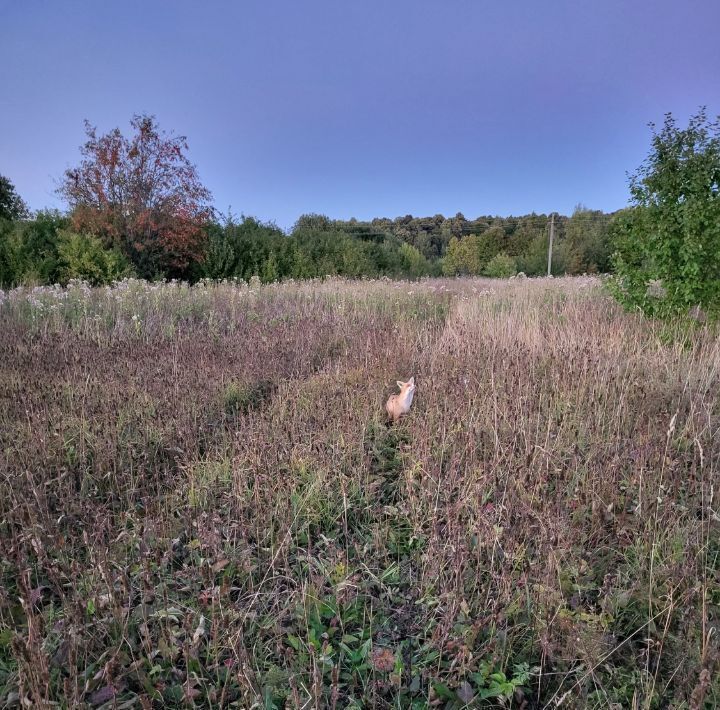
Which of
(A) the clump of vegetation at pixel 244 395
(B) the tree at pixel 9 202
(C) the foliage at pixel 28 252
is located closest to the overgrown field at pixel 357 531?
→ (A) the clump of vegetation at pixel 244 395

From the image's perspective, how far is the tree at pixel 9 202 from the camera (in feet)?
51.3

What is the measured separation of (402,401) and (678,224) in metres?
4.24

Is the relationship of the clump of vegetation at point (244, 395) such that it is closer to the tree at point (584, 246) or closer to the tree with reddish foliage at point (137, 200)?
the tree with reddish foliage at point (137, 200)

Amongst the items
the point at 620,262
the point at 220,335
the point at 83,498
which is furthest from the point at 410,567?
the point at 620,262

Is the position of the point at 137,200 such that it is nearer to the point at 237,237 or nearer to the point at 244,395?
the point at 237,237

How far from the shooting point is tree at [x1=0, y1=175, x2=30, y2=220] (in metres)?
15.6

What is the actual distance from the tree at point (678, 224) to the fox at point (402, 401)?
12.8 ft

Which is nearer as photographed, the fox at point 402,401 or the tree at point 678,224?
the fox at point 402,401

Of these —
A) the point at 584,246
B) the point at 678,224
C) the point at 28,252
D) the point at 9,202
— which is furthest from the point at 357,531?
the point at 584,246

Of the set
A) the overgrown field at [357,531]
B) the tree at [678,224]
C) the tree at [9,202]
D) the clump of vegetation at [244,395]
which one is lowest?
the overgrown field at [357,531]

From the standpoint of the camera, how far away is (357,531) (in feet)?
6.72

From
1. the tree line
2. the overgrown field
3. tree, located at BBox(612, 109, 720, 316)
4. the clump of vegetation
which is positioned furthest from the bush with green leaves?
tree, located at BBox(612, 109, 720, 316)

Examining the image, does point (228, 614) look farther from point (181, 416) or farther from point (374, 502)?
point (181, 416)

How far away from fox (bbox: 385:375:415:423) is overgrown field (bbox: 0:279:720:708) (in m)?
0.10
